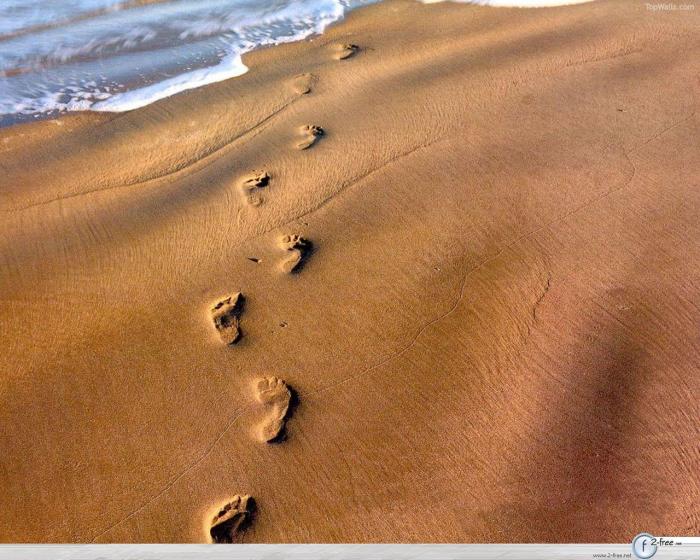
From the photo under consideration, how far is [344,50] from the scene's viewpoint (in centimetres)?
781

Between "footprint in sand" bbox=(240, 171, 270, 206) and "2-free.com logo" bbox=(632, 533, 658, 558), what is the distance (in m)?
3.76

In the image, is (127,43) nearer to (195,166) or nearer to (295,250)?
(195,166)

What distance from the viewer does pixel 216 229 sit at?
533 cm

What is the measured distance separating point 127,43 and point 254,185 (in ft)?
13.6

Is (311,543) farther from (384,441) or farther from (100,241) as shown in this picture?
(100,241)

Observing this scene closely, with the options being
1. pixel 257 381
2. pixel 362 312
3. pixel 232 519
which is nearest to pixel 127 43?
pixel 362 312

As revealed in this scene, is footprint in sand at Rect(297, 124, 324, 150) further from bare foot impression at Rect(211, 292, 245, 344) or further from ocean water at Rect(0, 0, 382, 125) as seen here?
bare foot impression at Rect(211, 292, 245, 344)

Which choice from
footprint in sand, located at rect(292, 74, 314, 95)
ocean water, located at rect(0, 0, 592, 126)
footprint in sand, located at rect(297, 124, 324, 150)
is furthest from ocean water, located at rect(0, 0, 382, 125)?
footprint in sand, located at rect(297, 124, 324, 150)

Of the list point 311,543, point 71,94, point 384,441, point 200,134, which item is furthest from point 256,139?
point 311,543

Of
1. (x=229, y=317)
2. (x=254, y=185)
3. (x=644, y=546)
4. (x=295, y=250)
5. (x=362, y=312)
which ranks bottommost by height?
(x=644, y=546)

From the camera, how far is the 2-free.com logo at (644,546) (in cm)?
353

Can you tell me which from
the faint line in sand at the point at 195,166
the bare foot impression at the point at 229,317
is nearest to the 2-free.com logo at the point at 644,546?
the bare foot impression at the point at 229,317

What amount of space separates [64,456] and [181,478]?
0.77 meters

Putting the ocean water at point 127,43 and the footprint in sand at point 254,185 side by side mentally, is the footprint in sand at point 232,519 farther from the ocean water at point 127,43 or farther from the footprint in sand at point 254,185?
the ocean water at point 127,43
